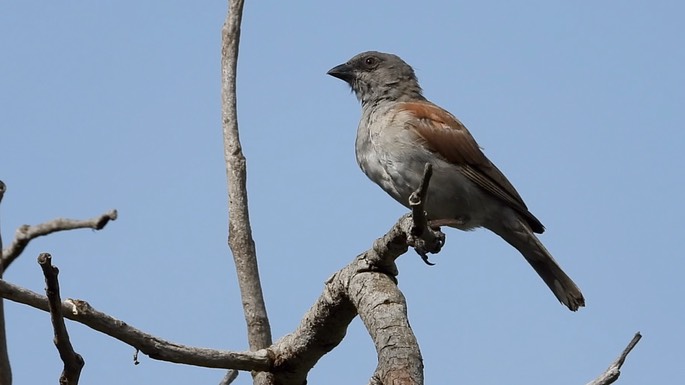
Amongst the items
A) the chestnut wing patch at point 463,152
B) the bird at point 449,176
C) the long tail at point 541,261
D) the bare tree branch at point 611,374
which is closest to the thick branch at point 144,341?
the bare tree branch at point 611,374

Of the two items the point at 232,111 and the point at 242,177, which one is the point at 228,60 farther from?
the point at 242,177

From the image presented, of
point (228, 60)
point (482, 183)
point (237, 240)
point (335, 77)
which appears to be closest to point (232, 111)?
point (228, 60)

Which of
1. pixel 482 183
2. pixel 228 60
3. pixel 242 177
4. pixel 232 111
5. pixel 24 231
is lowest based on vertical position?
pixel 24 231

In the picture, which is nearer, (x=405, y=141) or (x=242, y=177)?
(x=242, y=177)

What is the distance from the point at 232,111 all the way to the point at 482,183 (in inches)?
122

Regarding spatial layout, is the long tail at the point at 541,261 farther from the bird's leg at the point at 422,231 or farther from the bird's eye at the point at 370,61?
the bird's leg at the point at 422,231

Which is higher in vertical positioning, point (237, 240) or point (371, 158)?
point (371, 158)

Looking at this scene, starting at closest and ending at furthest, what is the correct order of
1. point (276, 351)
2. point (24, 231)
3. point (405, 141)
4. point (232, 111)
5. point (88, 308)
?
point (24, 231) → point (88, 308) → point (276, 351) → point (232, 111) → point (405, 141)

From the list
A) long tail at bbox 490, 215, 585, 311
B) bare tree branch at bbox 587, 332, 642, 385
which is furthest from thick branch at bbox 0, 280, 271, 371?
long tail at bbox 490, 215, 585, 311

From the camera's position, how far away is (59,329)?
2648 millimetres

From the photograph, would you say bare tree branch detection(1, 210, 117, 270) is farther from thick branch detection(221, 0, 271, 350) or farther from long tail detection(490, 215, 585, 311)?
long tail detection(490, 215, 585, 311)

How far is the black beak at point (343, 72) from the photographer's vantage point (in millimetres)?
8562

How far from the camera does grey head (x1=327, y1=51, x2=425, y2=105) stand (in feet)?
27.0

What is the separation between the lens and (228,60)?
466 cm
